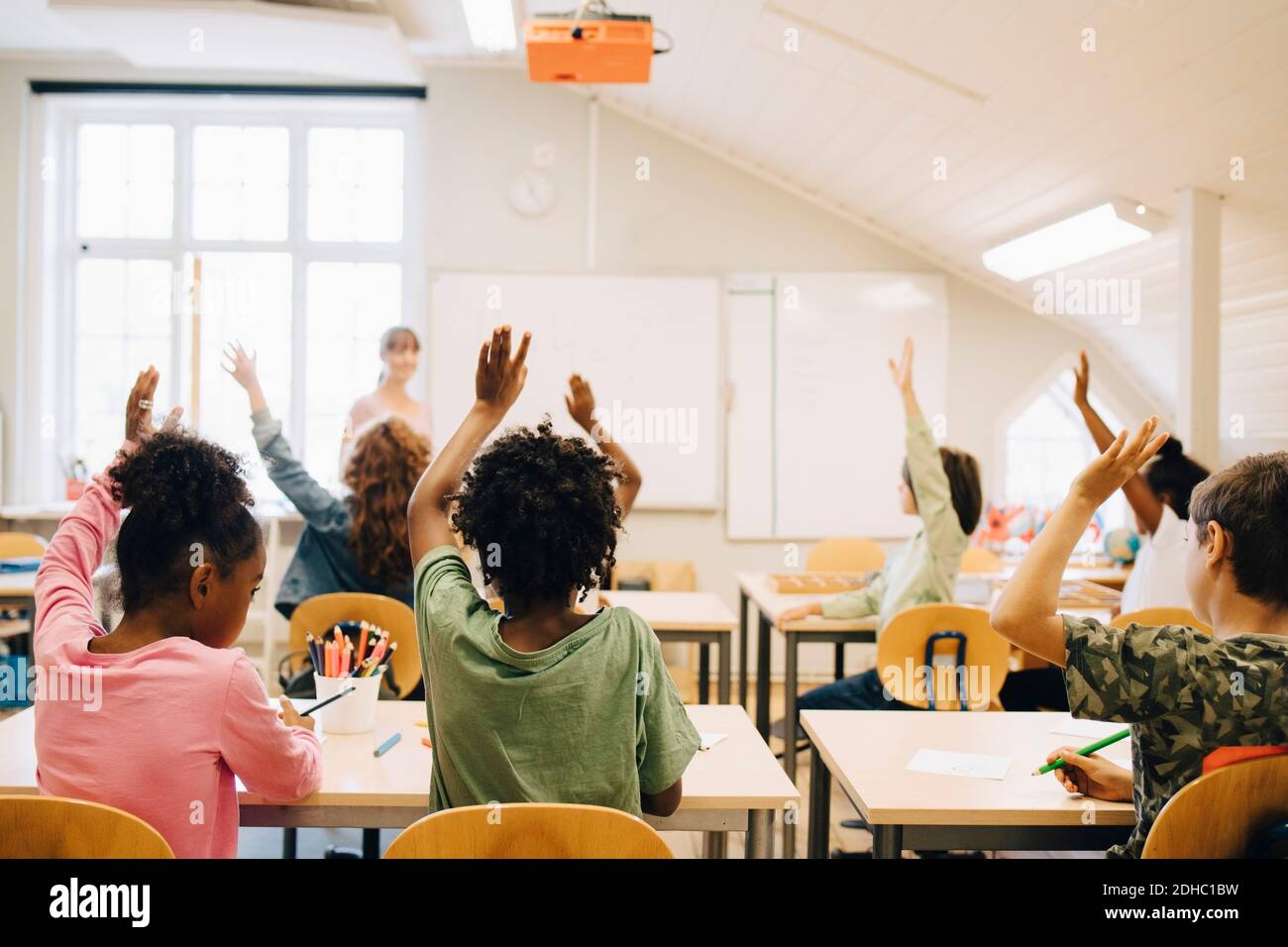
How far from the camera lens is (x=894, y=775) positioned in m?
1.68

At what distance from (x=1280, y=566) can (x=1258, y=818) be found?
338mm

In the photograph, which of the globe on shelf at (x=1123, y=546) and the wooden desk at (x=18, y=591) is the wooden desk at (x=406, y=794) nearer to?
the wooden desk at (x=18, y=591)

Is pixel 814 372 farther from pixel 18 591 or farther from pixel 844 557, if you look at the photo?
pixel 18 591

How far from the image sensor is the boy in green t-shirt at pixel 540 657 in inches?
51.0

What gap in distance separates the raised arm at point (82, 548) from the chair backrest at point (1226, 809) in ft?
5.01

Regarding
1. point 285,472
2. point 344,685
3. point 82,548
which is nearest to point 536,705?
point 344,685

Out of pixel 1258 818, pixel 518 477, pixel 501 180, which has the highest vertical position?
pixel 501 180

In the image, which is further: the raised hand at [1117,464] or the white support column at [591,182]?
the white support column at [591,182]

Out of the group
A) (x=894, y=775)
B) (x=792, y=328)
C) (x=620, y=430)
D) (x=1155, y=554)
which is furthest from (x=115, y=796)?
(x=792, y=328)

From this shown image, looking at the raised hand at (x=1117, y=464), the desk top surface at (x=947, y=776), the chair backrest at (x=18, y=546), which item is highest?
the raised hand at (x=1117, y=464)

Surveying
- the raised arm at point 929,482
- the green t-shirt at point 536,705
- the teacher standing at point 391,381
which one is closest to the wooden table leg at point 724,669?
the raised arm at point 929,482

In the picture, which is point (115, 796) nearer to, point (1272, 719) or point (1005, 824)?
point (1005, 824)

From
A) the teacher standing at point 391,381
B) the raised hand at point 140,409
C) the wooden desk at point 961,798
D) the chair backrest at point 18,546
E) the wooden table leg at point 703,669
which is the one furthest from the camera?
the teacher standing at point 391,381

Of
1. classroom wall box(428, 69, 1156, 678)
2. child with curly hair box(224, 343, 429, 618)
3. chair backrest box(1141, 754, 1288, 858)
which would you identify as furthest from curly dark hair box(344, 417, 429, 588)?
classroom wall box(428, 69, 1156, 678)
